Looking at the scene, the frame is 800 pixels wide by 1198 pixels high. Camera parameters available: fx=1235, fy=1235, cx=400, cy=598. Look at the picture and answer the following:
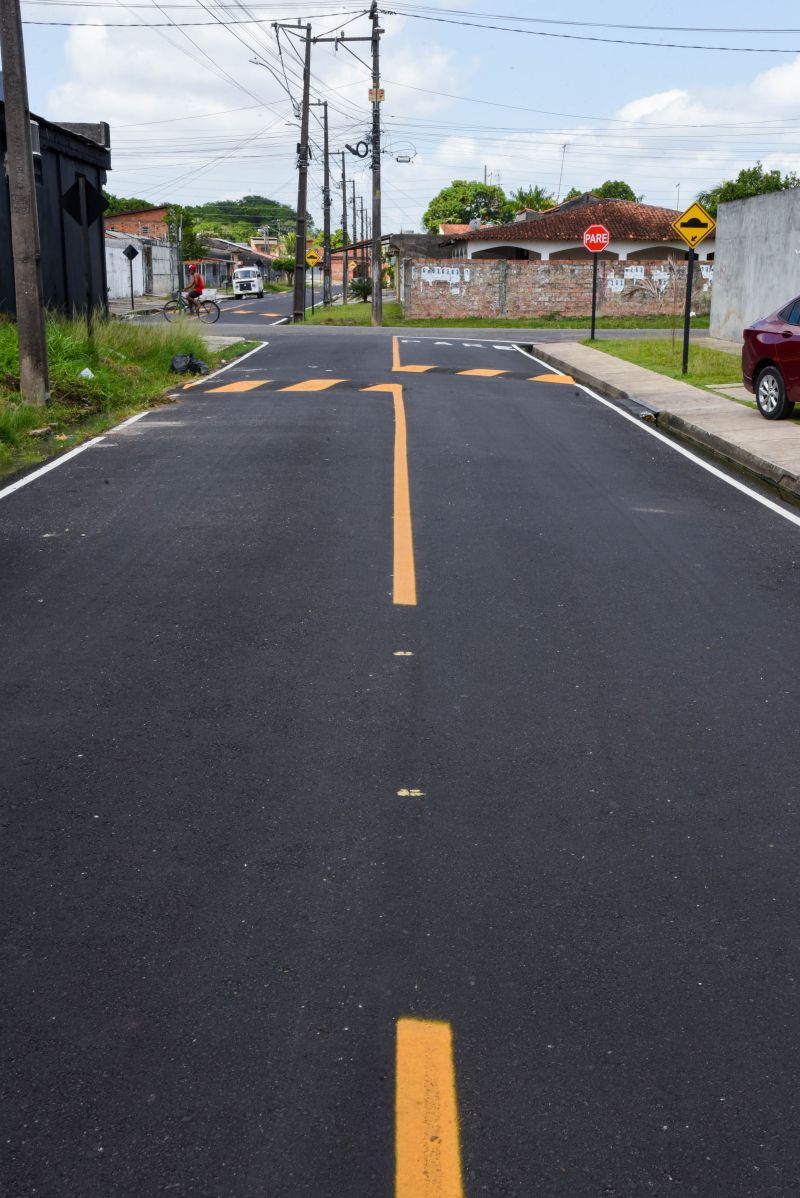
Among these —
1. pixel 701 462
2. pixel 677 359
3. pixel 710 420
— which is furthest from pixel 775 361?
pixel 677 359

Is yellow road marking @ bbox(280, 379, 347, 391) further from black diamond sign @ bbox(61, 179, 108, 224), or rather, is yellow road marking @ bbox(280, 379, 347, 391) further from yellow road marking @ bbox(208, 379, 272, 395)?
black diamond sign @ bbox(61, 179, 108, 224)

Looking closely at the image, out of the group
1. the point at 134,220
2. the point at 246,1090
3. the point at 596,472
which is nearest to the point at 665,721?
the point at 246,1090

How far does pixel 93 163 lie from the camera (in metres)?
27.4

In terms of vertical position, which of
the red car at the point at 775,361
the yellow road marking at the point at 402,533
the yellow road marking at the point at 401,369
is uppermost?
the red car at the point at 775,361

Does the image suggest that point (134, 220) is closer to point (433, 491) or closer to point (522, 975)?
point (433, 491)

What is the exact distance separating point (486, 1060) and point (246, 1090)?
626 mm

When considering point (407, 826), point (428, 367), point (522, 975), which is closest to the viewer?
point (522, 975)

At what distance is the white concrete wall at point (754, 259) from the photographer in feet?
88.8

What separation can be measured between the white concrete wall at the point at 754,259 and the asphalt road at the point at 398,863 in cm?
2001

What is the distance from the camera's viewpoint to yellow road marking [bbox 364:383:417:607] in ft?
25.1

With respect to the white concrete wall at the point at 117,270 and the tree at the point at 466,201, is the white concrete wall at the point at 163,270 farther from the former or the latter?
the tree at the point at 466,201

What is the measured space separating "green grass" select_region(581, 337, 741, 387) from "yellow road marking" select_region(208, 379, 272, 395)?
287 inches

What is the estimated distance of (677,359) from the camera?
2547 centimetres

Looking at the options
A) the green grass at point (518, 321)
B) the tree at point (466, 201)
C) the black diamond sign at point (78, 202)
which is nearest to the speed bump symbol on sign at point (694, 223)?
the black diamond sign at point (78, 202)
